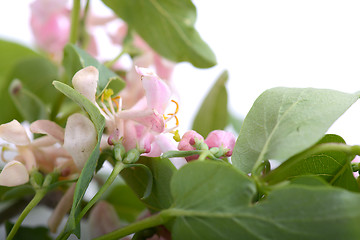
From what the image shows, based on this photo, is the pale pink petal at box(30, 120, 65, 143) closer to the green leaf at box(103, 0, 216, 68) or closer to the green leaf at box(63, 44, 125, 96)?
the green leaf at box(63, 44, 125, 96)

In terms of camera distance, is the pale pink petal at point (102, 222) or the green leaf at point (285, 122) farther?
the pale pink petal at point (102, 222)

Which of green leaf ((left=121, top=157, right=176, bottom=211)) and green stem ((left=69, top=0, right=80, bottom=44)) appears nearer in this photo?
green leaf ((left=121, top=157, right=176, bottom=211))

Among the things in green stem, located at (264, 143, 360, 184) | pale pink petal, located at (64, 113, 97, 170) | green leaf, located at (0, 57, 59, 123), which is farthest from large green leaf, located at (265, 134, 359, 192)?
green leaf, located at (0, 57, 59, 123)

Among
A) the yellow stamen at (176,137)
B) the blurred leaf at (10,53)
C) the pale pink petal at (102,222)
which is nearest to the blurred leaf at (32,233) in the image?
the pale pink petal at (102,222)

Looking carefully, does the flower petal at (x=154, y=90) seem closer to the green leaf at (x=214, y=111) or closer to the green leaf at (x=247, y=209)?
the green leaf at (x=247, y=209)

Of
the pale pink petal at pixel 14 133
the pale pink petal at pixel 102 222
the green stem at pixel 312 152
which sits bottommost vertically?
the pale pink petal at pixel 102 222

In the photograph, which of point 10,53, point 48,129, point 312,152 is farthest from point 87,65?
point 10,53
